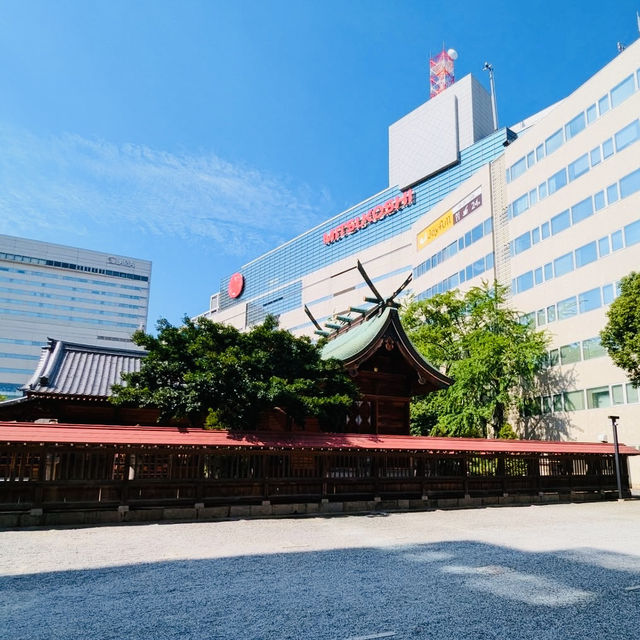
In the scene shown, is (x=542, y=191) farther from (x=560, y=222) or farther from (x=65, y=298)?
(x=65, y=298)

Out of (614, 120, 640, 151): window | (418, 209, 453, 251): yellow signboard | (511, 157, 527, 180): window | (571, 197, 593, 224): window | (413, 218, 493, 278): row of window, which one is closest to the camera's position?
(614, 120, 640, 151): window

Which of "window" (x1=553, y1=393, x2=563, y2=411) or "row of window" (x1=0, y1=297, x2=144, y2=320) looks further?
"row of window" (x1=0, y1=297, x2=144, y2=320)

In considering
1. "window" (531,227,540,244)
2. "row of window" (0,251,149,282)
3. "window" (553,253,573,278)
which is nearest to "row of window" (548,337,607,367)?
"window" (553,253,573,278)

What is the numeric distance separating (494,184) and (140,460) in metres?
38.6

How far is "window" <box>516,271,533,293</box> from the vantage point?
38.5 m

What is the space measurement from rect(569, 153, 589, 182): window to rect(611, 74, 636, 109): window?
3.52 m

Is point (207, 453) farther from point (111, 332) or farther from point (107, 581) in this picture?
point (111, 332)

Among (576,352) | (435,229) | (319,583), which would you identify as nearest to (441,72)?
(435,229)

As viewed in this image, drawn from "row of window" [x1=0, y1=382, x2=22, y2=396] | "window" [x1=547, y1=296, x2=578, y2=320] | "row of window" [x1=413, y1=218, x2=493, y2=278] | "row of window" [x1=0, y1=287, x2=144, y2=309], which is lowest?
"window" [x1=547, y1=296, x2=578, y2=320]

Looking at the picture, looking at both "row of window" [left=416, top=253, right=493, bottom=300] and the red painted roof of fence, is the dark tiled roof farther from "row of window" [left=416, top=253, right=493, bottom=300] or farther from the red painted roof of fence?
"row of window" [left=416, top=253, right=493, bottom=300]

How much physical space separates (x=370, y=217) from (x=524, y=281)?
48.2 m

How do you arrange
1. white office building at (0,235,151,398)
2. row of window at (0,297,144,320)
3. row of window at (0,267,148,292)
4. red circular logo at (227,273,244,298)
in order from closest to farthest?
white office building at (0,235,151,398) → row of window at (0,297,144,320) → row of window at (0,267,148,292) → red circular logo at (227,273,244,298)

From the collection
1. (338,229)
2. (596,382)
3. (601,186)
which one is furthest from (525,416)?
(338,229)

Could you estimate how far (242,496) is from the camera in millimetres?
16922
